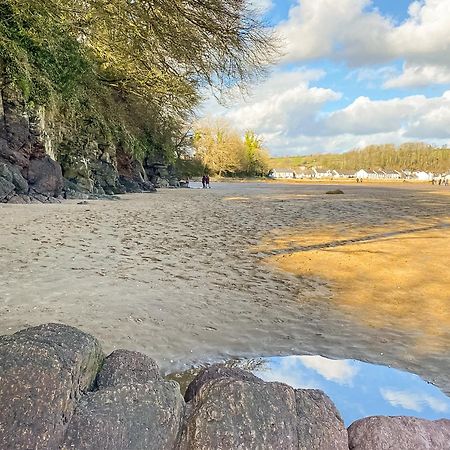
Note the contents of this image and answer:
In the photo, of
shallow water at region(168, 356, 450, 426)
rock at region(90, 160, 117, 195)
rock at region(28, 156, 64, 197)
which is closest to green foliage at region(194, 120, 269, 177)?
rock at region(90, 160, 117, 195)

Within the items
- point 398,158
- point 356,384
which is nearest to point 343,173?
point 398,158

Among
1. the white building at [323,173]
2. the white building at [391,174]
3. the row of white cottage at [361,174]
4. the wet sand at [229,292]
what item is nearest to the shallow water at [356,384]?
the wet sand at [229,292]

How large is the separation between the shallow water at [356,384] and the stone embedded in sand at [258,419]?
1.22 meters

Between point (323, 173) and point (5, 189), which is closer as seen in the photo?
point (5, 189)

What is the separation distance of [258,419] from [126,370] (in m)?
0.71

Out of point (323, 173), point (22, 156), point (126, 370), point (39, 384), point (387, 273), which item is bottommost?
point (323, 173)

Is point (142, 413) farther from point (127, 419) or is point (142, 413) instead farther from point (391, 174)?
point (391, 174)

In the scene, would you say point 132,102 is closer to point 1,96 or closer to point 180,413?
point 1,96

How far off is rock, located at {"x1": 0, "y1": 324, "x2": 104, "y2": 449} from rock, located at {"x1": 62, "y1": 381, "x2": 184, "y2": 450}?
0.19 ft

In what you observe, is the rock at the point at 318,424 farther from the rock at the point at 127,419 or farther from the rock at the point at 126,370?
the rock at the point at 126,370

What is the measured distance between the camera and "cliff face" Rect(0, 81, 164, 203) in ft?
56.3

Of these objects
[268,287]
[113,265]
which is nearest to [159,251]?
[113,265]

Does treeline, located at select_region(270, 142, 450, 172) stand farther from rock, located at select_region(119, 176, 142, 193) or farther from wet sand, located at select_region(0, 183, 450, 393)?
wet sand, located at select_region(0, 183, 450, 393)

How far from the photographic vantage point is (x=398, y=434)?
2.06 meters
